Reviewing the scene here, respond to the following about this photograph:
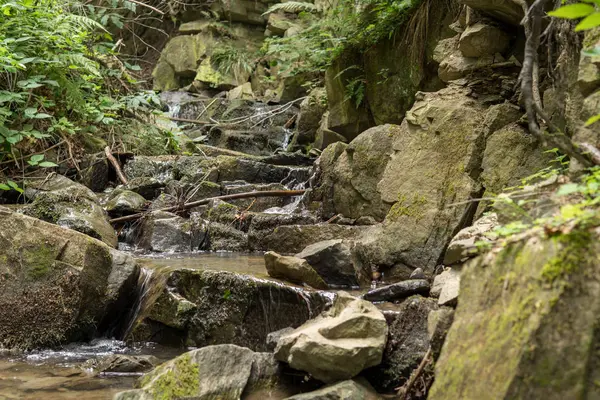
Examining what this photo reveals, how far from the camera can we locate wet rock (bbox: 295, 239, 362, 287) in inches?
210

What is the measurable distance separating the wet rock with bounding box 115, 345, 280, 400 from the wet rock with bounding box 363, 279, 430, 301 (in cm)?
149

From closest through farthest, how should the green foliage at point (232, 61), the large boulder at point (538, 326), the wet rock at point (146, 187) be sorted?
the large boulder at point (538, 326), the wet rock at point (146, 187), the green foliage at point (232, 61)

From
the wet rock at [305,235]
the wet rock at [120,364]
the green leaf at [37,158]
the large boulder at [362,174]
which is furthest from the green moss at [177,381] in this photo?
the green leaf at [37,158]

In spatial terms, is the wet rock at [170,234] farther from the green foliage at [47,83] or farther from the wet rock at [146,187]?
the green foliage at [47,83]

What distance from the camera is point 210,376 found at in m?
3.22

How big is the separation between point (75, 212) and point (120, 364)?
11.0ft

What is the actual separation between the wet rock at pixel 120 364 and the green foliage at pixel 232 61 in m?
12.7

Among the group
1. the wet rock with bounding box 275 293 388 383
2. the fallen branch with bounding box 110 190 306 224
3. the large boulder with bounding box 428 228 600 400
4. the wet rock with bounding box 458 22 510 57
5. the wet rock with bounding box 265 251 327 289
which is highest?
the wet rock with bounding box 458 22 510 57

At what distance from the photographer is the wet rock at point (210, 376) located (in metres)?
3.12

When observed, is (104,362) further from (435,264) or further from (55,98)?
(55,98)

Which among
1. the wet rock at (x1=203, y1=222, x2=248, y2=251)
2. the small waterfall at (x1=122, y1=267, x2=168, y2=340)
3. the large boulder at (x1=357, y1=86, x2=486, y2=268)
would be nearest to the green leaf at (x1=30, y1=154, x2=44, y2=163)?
the wet rock at (x1=203, y1=222, x2=248, y2=251)

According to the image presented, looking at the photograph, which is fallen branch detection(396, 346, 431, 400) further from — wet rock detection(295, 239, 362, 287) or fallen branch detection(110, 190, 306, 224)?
fallen branch detection(110, 190, 306, 224)

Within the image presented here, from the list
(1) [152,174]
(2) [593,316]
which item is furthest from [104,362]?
(1) [152,174]

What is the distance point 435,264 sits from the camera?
5.22 metres
